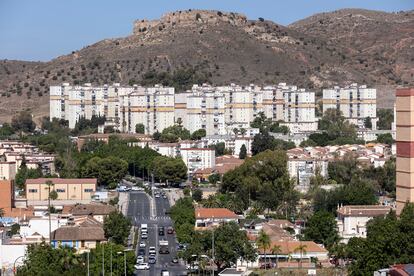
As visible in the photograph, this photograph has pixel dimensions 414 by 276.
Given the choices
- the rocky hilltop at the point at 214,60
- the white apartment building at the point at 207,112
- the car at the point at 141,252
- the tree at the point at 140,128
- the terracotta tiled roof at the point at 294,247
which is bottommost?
the car at the point at 141,252

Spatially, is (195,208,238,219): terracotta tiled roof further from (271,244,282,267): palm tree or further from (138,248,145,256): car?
(271,244,282,267): palm tree

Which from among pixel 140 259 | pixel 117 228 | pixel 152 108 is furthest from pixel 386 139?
pixel 140 259

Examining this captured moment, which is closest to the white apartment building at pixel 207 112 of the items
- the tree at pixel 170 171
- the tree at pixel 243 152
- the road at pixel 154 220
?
the tree at pixel 243 152

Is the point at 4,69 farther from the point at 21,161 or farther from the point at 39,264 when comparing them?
the point at 39,264

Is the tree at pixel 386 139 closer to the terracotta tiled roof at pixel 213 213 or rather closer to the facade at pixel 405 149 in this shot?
the terracotta tiled roof at pixel 213 213

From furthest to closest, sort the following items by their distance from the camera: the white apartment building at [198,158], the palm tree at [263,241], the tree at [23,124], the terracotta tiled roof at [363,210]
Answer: the tree at [23,124]
the white apartment building at [198,158]
the terracotta tiled roof at [363,210]
the palm tree at [263,241]

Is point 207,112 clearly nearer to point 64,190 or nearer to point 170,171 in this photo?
point 170,171
